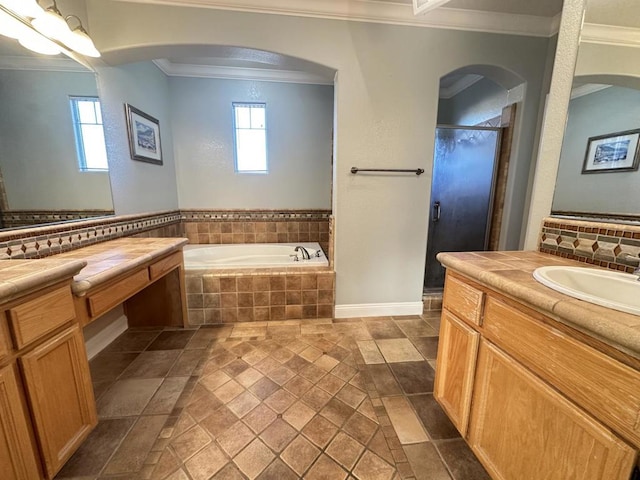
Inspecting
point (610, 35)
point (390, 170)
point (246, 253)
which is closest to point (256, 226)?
point (246, 253)

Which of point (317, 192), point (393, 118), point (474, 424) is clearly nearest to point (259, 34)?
point (393, 118)

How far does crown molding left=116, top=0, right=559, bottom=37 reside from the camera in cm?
186

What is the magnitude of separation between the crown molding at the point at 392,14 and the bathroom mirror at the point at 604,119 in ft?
3.54

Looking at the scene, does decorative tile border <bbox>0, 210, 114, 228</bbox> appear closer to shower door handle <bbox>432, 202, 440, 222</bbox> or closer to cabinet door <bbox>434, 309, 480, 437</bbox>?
cabinet door <bbox>434, 309, 480, 437</bbox>

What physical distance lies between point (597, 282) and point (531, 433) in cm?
62

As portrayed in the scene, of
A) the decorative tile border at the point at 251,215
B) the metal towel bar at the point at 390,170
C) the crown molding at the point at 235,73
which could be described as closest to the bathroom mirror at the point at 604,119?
the metal towel bar at the point at 390,170

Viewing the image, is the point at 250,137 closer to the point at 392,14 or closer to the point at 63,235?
the point at 392,14

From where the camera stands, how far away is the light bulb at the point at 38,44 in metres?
1.37

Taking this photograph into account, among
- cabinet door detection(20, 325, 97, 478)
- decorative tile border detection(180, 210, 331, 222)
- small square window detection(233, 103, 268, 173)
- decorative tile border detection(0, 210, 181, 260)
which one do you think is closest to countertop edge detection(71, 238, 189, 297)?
cabinet door detection(20, 325, 97, 478)

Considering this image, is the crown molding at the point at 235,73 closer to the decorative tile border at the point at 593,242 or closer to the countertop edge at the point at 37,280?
the countertop edge at the point at 37,280

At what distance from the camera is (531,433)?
2.72 feet

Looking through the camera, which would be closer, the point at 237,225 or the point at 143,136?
the point at 143,136

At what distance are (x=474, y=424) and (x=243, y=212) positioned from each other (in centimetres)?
315

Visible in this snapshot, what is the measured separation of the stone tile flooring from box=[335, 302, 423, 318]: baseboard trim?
261 millimetres
